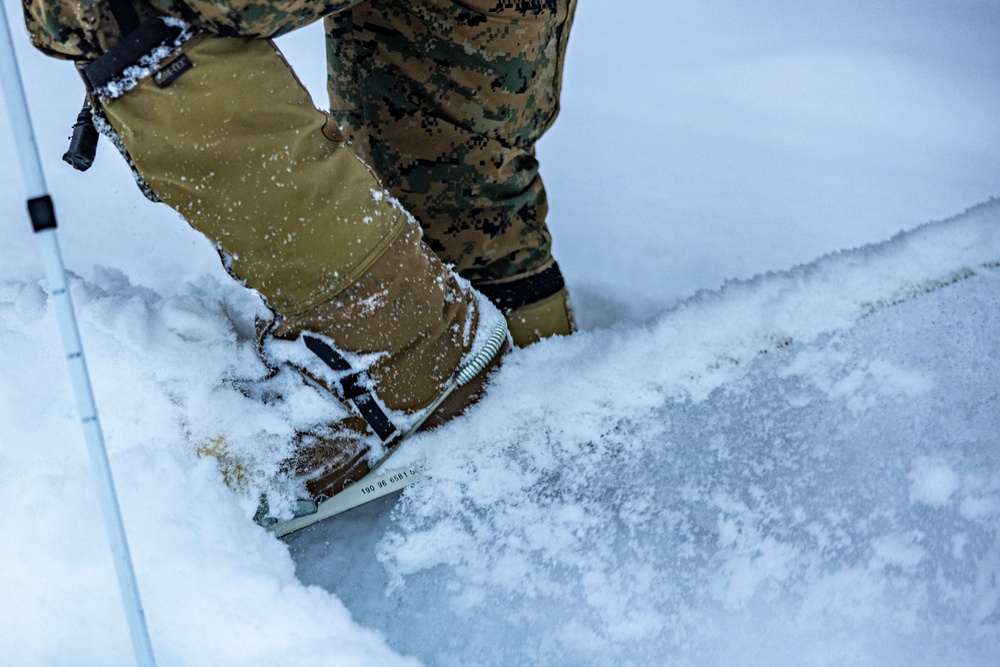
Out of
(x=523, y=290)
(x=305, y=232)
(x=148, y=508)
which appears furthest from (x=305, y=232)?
(x=523, y=290)

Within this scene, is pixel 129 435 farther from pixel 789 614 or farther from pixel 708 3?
pixel 708 3

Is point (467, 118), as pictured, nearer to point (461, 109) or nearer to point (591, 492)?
point (461, 109)

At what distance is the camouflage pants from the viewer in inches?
36.5

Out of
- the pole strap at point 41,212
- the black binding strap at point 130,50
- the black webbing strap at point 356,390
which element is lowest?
the black webbing strap at point 356,390

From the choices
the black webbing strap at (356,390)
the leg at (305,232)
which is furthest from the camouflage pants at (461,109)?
the black webbing strap at (356,390)

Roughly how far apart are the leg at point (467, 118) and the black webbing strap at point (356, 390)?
1.05ft

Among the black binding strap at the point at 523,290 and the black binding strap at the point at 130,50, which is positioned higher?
the black binding strap at the point at 130,50

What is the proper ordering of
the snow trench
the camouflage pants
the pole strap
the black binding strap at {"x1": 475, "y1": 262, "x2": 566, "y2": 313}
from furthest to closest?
1. the black binding strap at {"x1": 475, "y1": 262, "x2": 566, "y2": 313}
2. the camouflage pants
3. the snow trench
4. the pole strap

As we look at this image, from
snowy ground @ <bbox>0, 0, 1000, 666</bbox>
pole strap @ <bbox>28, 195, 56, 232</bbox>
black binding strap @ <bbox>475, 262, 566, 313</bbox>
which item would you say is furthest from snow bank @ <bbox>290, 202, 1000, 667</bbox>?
pole strap @ <bbox>28, 195, 56, 232</bbox>

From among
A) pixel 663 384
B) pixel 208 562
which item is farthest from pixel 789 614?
pixel 208 562

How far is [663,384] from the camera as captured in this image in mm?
895

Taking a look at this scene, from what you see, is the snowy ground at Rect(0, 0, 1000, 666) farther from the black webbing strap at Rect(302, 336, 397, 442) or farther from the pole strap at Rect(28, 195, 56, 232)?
the pole strap at Rect(28, 195, 56, 232)

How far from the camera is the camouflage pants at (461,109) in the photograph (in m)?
0.93

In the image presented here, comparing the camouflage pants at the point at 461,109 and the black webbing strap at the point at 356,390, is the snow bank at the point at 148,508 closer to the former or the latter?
the black webbing strap at the point at 356,390
